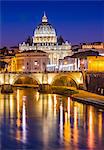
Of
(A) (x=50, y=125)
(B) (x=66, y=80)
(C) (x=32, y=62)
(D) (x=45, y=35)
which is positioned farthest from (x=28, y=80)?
(A) (x=50, y=125)

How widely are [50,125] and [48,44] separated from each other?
17.7m

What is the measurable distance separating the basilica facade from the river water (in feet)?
42.4

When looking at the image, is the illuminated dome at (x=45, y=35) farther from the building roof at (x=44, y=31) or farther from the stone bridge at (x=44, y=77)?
the stone bridge at (x=44, y=77)

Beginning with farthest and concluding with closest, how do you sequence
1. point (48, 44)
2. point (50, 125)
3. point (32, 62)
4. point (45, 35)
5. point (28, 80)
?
point (45, 35)
point (48, 44)
point (32, 62)
point (28, 80)
point (50, 125)

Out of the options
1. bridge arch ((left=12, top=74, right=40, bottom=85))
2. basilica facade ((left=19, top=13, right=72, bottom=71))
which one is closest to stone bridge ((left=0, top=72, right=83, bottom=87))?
bridge arch ((left=12, top=74, right=40, bottom=85))

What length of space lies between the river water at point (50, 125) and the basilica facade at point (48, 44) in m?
12.9

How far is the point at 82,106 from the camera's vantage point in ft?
31.2

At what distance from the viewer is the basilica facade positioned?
2380 centimetres

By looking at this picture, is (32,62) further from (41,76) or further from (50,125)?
(50,125)

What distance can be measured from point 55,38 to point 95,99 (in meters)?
16.2

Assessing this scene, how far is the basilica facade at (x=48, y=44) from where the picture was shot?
2380cm

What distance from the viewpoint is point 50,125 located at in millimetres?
7285

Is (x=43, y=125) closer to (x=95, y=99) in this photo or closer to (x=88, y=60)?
(x=95, y=99)

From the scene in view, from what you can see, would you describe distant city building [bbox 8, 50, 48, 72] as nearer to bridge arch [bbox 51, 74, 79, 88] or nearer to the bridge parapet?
bridge arch [bbox 51, 74, 79, 88]
